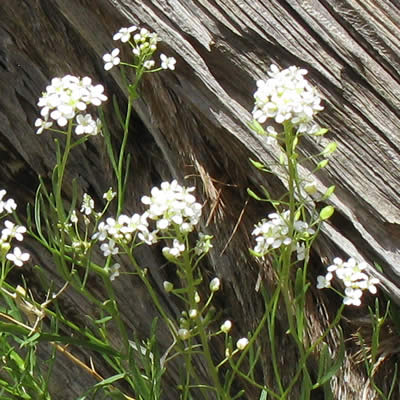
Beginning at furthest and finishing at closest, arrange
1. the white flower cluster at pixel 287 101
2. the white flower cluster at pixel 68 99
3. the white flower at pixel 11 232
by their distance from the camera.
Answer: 1. the white flower at pixel 11 232
2. the white flower cluster at pixel 68 99
3. the white flower cluster at pixel 287 101

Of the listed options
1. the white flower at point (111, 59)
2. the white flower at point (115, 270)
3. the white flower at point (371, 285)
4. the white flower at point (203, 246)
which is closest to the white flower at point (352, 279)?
the white flower at point (371, 285)

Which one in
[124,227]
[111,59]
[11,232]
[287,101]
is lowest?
[11,232]

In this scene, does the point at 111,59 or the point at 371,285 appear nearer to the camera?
the point at 371,285

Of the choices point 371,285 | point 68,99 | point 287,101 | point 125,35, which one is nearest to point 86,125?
point 68,99

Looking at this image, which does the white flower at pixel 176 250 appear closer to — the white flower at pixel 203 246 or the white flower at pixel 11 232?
the white flower at pixel 203 246

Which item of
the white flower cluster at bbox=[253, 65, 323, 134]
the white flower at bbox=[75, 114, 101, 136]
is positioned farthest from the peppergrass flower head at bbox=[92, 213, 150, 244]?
the white flower cluster at bbox=[253, 65, 323, 134]

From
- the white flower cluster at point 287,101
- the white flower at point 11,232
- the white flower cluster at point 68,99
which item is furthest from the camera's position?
the white flower at point 11,232

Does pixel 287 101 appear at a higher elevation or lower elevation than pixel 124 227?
higher

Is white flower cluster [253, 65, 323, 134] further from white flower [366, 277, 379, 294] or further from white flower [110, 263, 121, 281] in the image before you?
white flower [110, 263, 121, 281]

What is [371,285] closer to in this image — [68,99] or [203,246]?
[203,246]

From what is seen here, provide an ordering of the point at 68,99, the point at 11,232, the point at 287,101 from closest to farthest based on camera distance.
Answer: the point at 287,101 → the point at 68,99 → the point at 11,232

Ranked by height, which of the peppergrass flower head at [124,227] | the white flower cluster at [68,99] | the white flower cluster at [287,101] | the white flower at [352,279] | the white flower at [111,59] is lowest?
the peppergrass flower head at [124,227]
